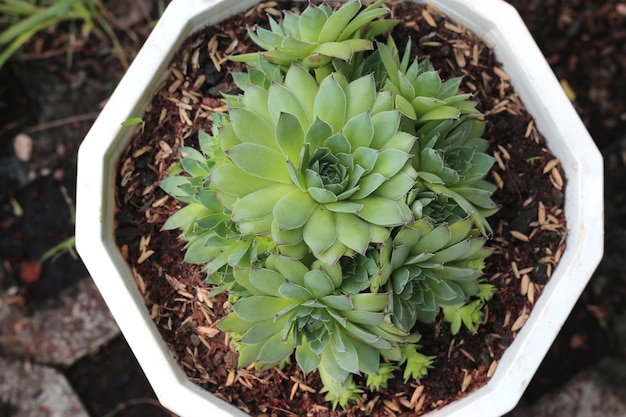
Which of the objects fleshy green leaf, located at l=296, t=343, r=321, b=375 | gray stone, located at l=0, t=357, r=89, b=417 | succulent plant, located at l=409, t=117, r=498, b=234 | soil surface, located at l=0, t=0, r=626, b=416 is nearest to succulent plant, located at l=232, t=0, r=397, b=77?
succulent plant, located at l=409, t=117, r=498, b=234

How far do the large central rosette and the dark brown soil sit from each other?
0.36 metres

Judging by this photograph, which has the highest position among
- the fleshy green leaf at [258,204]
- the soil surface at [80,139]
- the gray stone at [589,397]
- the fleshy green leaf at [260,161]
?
the fleshy green leaf at [260,161]

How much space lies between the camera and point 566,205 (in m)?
1.23

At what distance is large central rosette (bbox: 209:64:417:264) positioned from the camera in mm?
880

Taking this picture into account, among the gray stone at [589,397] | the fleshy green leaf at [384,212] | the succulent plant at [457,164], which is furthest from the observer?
the gray stone at [589,397]

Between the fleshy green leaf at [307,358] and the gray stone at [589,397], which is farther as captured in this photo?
the gray stone at [589,397]

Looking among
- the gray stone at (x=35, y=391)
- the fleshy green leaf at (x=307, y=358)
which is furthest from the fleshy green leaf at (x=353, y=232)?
the gray stone at (x=35, y=391)

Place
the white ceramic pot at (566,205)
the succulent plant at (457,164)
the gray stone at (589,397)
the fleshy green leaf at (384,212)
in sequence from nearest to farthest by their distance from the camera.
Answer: the fleshy green leaf at (384,212)
the succulent plant at (457,164)
the white ceramic pot at (566,205)
the gray stone at (589,397)

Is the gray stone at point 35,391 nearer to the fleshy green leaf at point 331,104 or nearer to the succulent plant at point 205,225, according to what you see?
the succulent plant at point 205,225

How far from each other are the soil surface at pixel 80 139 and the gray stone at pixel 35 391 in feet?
0.10

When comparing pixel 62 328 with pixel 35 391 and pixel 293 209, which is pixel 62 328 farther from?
pixel 293 209

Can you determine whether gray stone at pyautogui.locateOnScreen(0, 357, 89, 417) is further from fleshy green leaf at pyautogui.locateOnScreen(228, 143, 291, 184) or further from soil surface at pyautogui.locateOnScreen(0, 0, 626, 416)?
fleshy green leaf at pyautogui.locateOnScreen(228, 143, 291, 184)

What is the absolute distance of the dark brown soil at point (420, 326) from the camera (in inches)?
46.9

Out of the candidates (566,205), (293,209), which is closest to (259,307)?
(293,209)
